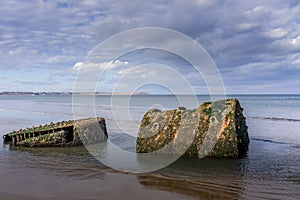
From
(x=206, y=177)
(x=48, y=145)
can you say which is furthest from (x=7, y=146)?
(x=206, y=177)

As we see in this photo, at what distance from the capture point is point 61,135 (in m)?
10.4

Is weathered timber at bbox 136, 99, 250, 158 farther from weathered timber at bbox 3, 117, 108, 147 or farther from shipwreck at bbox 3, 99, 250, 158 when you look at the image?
weathered timber at bbox 3, 117, 108, 147

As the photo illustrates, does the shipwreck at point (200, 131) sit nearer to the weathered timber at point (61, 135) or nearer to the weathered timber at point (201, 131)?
the weathered timber at point (201, 131)

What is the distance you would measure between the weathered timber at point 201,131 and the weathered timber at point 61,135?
8.94ft

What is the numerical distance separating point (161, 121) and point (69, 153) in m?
3.24

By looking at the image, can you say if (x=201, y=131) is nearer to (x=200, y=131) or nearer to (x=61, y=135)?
(x=200, y=131)

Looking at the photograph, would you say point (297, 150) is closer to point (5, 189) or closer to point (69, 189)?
point (69, 189)

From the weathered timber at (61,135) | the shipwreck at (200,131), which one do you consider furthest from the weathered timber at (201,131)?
the weathered timber at (61,135)

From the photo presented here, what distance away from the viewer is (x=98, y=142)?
36.7 feet

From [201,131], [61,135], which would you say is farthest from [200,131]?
[61,135]

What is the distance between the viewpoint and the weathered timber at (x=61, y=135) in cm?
1038

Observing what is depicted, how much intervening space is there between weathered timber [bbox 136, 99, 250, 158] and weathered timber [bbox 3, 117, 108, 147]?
8.94 ft

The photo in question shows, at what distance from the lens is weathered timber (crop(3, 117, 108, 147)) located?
10.4 metres

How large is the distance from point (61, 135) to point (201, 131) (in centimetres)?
531
